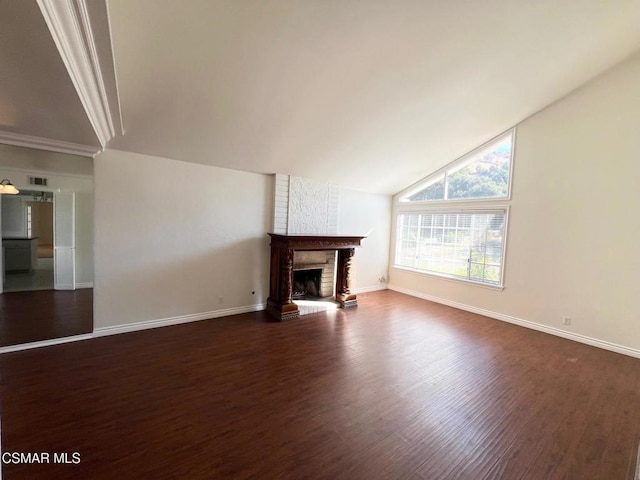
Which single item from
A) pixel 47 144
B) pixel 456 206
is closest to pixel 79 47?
pixel 47 144

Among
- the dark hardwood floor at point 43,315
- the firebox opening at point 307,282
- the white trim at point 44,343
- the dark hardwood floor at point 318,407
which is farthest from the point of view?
the firebox opening at point 307,282

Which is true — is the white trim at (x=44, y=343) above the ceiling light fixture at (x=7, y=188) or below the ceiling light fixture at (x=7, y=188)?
below

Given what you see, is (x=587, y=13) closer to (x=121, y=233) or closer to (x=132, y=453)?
(x=132, y=453)

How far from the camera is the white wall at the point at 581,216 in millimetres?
3568

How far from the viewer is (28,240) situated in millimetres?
3582

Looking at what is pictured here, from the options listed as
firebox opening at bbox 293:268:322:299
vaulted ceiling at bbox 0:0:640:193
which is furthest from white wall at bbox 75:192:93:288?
firebox opening at bbox 293:268:322:299

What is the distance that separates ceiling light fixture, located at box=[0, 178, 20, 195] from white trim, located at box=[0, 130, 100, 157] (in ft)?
1.56

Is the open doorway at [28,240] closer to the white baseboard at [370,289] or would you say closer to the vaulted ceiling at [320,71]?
the vaulted ceiling at [320,71]

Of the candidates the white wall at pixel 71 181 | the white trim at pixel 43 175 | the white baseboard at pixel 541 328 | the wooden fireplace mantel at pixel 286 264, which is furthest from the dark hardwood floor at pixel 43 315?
the white baseboard at pixel 541 328

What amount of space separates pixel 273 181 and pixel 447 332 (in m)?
3.60

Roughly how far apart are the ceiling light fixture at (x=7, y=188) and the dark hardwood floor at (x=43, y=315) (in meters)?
1.38

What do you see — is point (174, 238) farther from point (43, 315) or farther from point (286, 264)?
point (43, 315)

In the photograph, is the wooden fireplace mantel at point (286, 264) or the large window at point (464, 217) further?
the large window at point (464, 217)

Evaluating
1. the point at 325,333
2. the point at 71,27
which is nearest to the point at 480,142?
the point at 325,333
